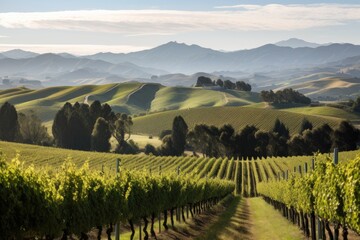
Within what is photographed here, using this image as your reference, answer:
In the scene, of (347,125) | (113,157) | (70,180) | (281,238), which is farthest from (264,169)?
(70,180)

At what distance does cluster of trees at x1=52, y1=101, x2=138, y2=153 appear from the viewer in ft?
488

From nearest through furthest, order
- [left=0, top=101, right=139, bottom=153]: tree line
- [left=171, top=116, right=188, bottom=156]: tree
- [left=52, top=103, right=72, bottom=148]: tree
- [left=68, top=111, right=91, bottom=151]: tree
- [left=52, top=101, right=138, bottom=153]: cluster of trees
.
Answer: [left=0, top=101, right=139, bottom=153]: tree line
[left=52, top=101, right=138, bottom=153]: cluster of trees
[left=68, top=111, right=91, bottom=151]: tree
[left=52, top=103, right=72, bottom=148]: tree
[left=171, top=116, right=188, bottom=156]: tree

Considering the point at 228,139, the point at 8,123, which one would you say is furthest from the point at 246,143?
the point at 8,123

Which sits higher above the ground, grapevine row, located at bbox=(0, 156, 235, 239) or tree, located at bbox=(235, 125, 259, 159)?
grapevine row, located at bbox=(0, 156, 235, 239)

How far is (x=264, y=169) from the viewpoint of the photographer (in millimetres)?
101062

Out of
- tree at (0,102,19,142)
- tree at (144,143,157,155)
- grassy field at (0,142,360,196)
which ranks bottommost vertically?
tree at (144,143,157,155)

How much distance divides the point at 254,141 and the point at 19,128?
70581 millimetres

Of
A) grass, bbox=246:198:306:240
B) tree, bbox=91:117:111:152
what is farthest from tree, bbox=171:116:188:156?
grass, bbox=246:198:306:240

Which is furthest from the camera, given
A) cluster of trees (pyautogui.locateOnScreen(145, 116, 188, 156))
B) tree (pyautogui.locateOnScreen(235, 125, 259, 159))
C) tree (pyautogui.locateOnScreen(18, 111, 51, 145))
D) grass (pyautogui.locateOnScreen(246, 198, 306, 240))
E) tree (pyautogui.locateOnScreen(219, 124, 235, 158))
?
cluster of trees (pyautogui.locateOnScreen(145, 116, 188, 156))

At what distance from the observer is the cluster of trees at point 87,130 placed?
5856 inches

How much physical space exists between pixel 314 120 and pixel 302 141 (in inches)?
2021

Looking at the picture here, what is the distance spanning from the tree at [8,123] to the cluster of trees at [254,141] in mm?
40250

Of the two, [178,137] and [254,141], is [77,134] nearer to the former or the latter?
[178,137]

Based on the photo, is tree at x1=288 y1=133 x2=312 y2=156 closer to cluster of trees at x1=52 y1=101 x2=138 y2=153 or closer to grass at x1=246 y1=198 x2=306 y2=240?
cluster of trees at x1=52 y1=101 x2=138 y2=153
